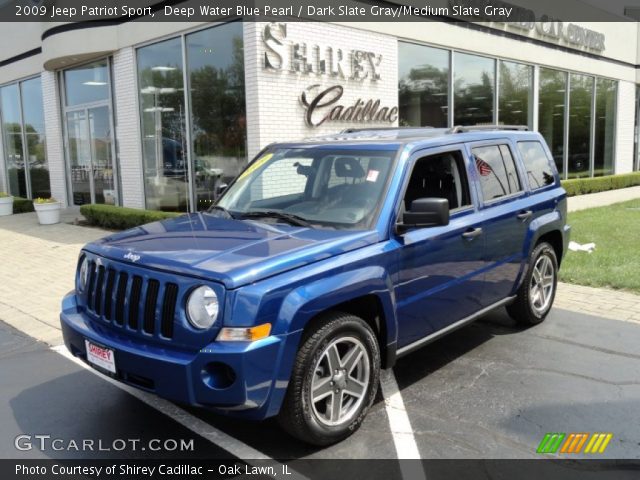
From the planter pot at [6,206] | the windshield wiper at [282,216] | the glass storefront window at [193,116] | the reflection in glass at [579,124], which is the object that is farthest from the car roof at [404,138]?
the reflection in glass at [579,124]

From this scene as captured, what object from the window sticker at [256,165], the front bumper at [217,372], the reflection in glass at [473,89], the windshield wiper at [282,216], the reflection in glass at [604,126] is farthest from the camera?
the reflection in glass at [604,126]

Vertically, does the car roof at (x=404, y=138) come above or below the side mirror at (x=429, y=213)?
above

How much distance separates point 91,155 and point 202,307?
1384 cm

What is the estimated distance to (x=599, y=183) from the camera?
2008cm

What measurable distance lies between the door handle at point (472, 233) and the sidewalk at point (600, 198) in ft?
37.1

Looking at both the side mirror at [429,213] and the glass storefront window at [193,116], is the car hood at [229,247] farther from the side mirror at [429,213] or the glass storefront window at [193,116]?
the glass storefront window at [193,116]

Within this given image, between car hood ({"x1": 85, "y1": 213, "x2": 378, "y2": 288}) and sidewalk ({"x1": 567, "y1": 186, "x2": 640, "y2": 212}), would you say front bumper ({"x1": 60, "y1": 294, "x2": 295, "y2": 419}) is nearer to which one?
car hood ({"x1": 85, "y1": 213, "x2": 378, "y2": 288})

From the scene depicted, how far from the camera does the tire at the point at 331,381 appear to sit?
10.9ft

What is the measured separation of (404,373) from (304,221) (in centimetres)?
154

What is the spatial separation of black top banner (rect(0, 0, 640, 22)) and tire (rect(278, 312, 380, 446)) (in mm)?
7966

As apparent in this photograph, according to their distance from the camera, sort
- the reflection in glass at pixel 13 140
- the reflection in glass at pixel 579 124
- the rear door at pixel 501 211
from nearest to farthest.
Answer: the rear door at pixel 501 211 < the reflection in glass at pixel 13 140 < the reflection in glass at pixel 579 124

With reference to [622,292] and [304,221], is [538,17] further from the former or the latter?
[304,221]

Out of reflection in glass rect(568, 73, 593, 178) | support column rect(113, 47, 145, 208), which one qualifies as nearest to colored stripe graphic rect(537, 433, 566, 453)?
support column rect(113, 47, 145, 208)

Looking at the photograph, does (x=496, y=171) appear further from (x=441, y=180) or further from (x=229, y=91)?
(x=229, y=91)
